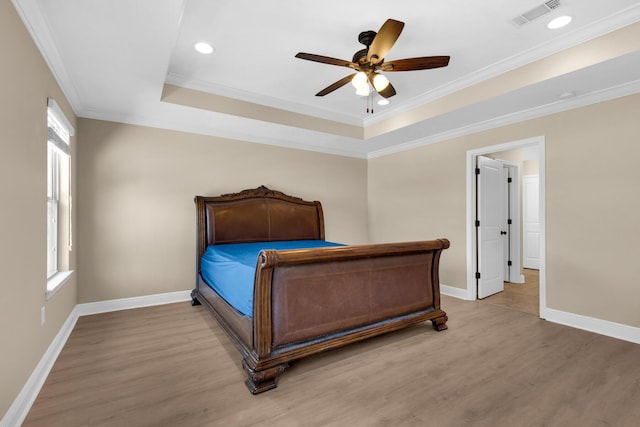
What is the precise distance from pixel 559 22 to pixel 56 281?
4.82m

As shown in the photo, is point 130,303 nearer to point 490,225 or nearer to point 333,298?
point 333,298

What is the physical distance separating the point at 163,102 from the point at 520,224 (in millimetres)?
6061

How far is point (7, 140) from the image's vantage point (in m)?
1.59

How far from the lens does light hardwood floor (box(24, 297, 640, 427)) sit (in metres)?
1.72

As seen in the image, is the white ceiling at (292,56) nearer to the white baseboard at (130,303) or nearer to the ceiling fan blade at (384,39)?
the ceiling fan blade at (384,39)

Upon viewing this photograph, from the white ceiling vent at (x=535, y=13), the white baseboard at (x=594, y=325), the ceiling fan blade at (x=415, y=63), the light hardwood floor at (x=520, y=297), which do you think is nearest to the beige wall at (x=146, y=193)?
the ceiling fan blade at (x=415, y=63)

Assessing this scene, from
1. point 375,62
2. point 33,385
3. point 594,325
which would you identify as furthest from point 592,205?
point 33,385

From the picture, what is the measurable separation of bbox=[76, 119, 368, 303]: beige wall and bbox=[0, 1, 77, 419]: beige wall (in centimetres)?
134

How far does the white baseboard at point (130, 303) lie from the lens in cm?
345

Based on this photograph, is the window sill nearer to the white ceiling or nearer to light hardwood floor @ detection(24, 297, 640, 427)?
light hardwood floor @ detection(24, 297, 640, 427)

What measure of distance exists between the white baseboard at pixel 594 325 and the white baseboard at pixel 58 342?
4480mm

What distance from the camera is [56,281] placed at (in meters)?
2.60

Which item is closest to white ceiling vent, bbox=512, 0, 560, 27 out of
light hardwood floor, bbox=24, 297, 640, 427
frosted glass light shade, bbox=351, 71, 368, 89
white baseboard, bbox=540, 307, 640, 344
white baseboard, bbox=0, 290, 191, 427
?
frosted glass light shade, bbox=351, 71, 368, 89

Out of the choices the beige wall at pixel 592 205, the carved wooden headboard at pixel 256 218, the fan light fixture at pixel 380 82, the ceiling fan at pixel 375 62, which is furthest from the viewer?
the carved wooden headboard at pixel 256 218
